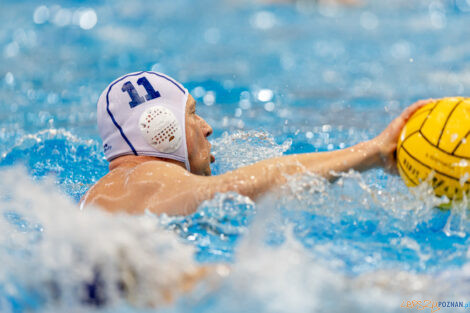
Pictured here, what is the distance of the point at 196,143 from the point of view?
3057mm

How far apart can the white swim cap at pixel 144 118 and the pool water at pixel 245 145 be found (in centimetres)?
47

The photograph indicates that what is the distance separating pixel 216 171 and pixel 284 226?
154 cm

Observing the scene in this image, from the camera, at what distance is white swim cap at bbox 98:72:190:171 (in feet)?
9.62

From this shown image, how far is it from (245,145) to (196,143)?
1070 millimetres

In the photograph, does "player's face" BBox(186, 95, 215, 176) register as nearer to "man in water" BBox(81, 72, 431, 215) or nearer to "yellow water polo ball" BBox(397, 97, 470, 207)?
"man in water" BBox(81, 72, 431, 215)

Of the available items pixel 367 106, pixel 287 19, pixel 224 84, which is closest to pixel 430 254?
pixel 367 106

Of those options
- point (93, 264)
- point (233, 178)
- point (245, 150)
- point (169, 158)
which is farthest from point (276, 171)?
point (245, 150)

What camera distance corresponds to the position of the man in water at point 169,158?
8.62 feet

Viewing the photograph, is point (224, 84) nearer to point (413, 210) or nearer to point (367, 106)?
point (367, 106)

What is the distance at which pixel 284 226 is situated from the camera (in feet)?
8.48

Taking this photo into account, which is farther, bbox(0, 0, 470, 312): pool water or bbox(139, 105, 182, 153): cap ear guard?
bbox(139, 105, 182, 153): cap ear guard

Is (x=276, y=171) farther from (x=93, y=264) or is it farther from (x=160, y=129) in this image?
(x=93, y=264)

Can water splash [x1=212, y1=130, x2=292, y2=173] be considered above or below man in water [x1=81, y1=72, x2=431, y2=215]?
below

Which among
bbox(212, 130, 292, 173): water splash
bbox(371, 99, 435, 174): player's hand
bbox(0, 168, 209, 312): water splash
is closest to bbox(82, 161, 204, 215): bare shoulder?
bbox(0, 168, 209, 312): water splash
